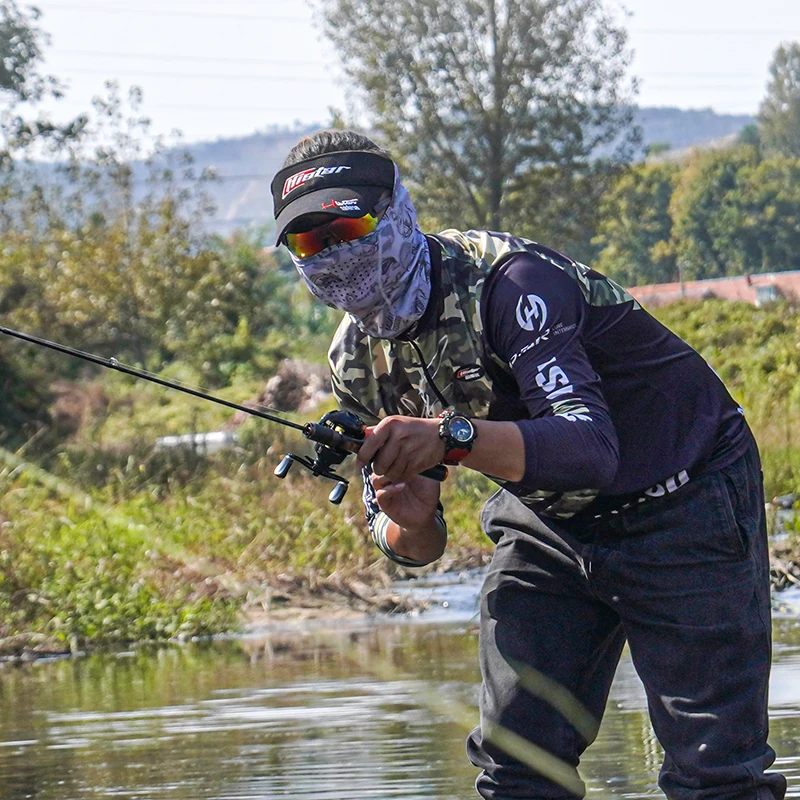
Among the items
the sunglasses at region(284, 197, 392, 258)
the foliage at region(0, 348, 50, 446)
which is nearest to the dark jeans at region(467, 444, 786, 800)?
the sunglasses at region(284, 197, 392, 258)

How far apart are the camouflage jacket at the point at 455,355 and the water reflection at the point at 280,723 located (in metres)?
1.85

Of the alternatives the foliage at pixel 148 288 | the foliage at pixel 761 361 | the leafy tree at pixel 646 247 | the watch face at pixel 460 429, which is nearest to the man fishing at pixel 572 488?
the watch face at pixel 460 429

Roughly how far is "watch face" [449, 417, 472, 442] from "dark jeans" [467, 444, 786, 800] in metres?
0.58

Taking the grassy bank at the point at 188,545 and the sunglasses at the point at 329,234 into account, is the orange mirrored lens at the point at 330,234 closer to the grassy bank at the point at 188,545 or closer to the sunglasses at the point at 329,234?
the sunglasses at the point at 329,234

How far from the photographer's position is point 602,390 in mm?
3348

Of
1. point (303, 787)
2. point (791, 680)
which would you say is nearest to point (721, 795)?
point (303, 787)

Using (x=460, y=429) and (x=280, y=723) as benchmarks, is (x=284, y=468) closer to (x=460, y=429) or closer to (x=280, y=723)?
(x=460, y=429)

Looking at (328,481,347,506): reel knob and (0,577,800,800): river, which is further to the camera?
(0,577,800,800): river

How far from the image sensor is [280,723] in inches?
246

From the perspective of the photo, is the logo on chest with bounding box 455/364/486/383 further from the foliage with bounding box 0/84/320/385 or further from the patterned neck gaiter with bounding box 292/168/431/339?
the foliage with bounding box 0/84/320/385

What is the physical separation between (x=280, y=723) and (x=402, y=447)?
3544mm

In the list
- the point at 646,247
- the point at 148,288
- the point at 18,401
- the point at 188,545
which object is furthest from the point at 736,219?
the point at 188,545

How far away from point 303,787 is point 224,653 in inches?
132

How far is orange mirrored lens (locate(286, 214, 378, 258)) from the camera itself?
10.6ft
